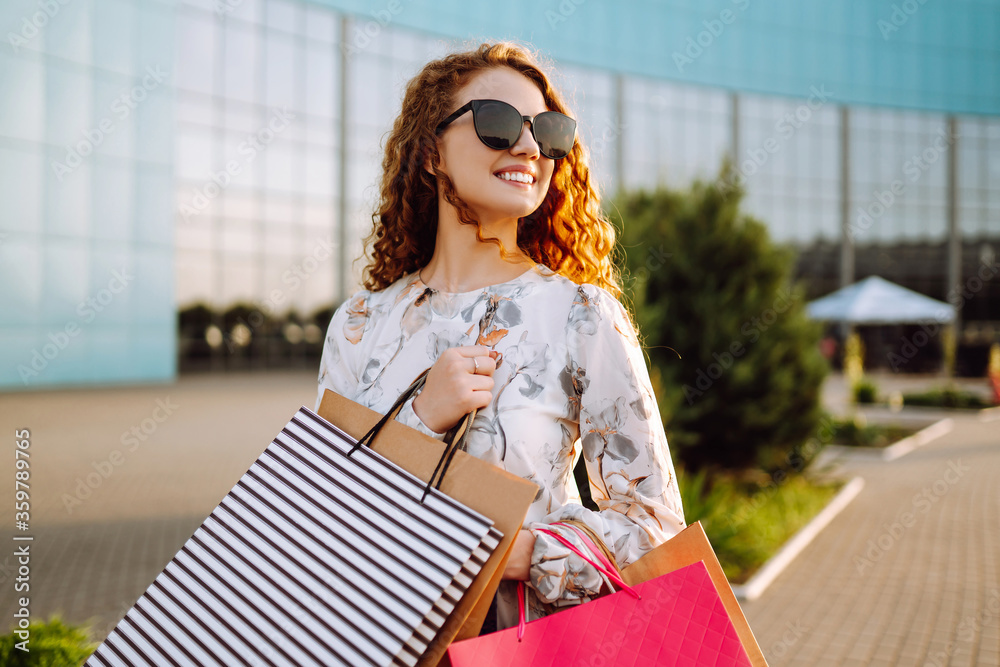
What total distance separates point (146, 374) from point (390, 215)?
73.2ft

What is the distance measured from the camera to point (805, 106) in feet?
116

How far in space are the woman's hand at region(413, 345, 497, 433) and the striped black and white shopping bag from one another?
0.56 feet

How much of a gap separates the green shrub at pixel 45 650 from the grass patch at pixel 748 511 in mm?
3962

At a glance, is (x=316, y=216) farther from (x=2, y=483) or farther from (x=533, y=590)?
(x=533, y=590)

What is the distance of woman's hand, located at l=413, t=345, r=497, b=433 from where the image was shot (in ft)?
4.64

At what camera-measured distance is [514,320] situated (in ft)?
5.21

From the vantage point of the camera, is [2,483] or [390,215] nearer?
[390,215]

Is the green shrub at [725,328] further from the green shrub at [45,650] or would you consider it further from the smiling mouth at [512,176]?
the smiling mouth at [512,176]

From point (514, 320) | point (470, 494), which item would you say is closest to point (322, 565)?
point (470, 494)

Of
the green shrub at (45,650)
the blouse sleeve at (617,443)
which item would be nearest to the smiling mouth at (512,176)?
the blouse sleeve at (617,443)

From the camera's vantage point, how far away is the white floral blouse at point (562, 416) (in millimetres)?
1409

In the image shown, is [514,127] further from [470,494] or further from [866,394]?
[866,394]

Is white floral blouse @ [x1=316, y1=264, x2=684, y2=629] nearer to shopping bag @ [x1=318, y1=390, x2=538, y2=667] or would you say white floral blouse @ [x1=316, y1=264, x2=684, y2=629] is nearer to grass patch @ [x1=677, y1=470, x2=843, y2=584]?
shopping bag @ [x1=318, y1=390, x2=538, y2=667]

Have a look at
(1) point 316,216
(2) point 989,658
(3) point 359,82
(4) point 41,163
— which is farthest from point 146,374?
(2) point 989,658
